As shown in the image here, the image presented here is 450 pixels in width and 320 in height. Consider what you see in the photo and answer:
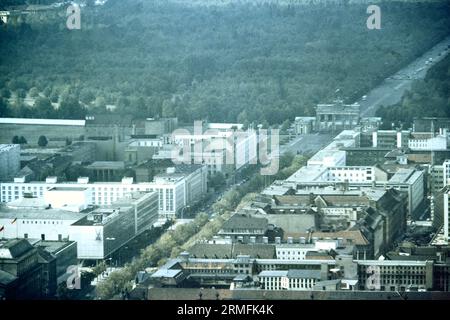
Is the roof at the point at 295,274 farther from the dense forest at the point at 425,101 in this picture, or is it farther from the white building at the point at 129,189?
the dense forest at the point at 425,101

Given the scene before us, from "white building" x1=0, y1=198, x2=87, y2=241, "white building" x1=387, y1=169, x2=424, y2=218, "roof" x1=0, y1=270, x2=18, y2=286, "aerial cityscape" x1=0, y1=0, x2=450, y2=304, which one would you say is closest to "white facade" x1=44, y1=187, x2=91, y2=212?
"aerial cityscape" x1=0, y1=0, x2=450, y2=304

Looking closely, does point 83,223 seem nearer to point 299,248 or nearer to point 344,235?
point 299,248

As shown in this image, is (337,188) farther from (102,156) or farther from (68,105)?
(68,105)

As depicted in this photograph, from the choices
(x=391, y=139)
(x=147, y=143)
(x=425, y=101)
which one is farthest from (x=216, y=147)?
(x=425, y=101)

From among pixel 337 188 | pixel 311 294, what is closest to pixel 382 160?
pixel 337 188

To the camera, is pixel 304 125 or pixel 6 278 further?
pixel 304 125

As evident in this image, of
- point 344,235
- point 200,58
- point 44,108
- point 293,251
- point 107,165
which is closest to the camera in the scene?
point 293,251
